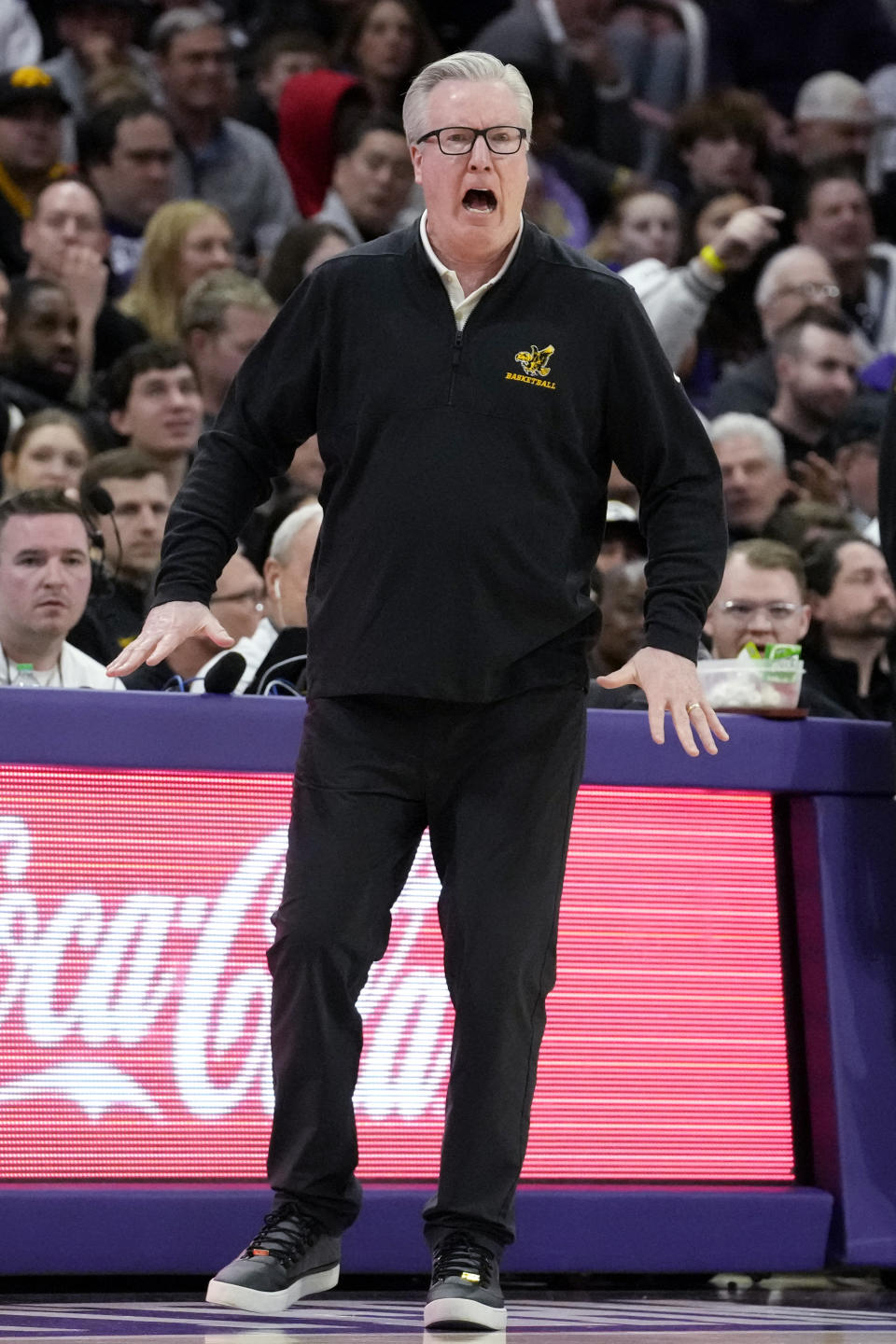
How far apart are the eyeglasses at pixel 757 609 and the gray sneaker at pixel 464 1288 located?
10.5 ft

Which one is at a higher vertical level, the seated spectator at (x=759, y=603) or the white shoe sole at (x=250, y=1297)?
the seated spectator at (x=759, y=603)

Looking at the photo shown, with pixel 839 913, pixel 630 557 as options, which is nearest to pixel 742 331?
pixel 630 557

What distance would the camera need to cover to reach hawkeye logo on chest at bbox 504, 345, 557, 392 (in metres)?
3.50

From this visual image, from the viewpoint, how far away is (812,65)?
12.6 meters

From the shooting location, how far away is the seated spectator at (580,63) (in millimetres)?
11312

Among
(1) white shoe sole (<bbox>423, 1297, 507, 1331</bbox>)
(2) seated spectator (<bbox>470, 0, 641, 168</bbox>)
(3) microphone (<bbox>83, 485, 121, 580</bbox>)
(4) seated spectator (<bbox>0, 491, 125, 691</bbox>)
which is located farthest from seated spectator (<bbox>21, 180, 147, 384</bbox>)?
(1) white shoe sole (<bbox>423, 1297, 507, 1331</bbox>)

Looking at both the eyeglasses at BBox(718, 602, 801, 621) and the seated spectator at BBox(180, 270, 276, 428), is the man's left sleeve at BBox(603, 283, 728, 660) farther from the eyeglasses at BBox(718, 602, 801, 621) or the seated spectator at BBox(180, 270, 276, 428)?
the seated spectator at BBox(180, 270, 276, 428)

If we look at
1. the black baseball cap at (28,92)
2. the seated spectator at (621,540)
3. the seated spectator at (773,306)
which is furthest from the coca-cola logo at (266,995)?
the black baseball cap at (28,92)

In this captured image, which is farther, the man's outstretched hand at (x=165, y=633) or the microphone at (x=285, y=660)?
the microphone at (x=285, y=660)

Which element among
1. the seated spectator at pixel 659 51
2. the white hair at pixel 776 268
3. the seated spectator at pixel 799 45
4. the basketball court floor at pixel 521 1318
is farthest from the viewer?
the seated spectator at pixel 799 45

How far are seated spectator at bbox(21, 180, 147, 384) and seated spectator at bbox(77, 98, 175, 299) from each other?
0.69 metres

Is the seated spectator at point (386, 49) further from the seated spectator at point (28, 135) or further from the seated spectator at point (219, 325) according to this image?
the seated spectator at point (219, 325)

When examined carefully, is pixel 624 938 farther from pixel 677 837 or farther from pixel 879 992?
pixel 879 992

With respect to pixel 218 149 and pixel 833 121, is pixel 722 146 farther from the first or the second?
pixel 218 149
